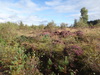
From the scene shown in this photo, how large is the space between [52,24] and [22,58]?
15.5 metres

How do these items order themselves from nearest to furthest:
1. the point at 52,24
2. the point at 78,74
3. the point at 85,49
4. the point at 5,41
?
the point at 78,74 < the point at 85,49 < the point at 5,41 < the point at 52,24

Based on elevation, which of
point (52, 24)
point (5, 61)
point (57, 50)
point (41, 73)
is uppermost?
point (52, 24)

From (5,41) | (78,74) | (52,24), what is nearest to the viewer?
(78,74)

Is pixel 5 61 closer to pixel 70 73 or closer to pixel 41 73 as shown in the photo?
pixel 41 73

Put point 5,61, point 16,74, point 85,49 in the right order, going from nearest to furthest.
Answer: point 16,74
point 85,49
point 5,61

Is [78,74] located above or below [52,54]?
below

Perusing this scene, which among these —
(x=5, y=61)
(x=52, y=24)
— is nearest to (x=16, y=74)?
(x=5, y=61)

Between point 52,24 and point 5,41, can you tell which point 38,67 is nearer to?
point 5,41

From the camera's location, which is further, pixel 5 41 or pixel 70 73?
pixel 5 41

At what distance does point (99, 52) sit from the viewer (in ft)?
15.6

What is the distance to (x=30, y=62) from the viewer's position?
5605 millimetres

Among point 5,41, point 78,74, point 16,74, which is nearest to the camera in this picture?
point 78,74

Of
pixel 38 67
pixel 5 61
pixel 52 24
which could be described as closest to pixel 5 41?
pixel 5 61

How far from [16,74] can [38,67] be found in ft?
3.93
